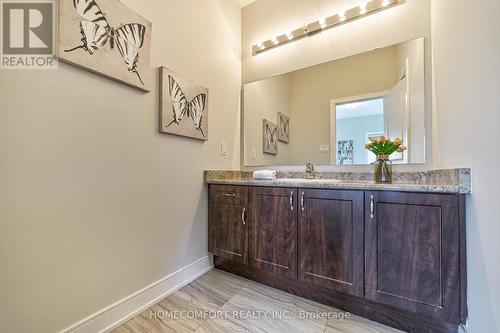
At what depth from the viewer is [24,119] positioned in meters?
0.94

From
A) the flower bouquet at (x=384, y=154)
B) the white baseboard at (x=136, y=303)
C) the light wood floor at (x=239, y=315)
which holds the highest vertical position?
the flower bouquet at (x=384, y=154)

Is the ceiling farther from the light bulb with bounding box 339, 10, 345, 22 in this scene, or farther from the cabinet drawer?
the cabinet drawer

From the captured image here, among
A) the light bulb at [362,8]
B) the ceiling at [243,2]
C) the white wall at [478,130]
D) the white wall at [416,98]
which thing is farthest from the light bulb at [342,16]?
the ceiling at [243,2]

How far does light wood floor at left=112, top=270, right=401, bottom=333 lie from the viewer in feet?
4.12

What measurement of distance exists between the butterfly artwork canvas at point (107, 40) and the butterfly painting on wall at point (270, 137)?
1167 mm

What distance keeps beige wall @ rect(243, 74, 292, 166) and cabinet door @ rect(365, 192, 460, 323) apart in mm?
1065

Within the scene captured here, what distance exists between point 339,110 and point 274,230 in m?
1.19

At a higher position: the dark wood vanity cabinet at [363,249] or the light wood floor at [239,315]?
the dark wood vanity cabinet at [363,249]

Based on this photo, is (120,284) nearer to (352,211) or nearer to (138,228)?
(138,228)

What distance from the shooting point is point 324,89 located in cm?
198

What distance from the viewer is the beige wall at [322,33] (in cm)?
158

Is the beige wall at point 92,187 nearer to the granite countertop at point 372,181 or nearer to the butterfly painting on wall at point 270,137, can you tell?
the granite countertop at point 372,181

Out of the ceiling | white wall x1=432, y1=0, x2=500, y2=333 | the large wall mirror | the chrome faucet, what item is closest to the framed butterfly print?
the large wall mirror

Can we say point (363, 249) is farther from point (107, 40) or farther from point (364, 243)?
point (107, 40)
